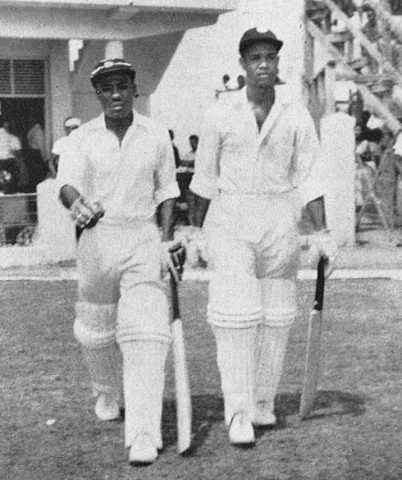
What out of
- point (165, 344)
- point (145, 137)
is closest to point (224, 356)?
point (165, 344)

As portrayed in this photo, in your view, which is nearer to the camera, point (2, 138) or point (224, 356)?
point (224, 356)

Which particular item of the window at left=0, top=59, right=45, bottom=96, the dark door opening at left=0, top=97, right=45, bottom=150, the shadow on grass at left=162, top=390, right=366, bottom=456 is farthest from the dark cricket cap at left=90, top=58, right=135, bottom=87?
the window at left=0, top=59, right=45, bottom=96

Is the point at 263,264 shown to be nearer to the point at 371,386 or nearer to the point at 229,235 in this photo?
the point at 229,235

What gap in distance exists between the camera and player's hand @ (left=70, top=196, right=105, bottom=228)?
181 inches

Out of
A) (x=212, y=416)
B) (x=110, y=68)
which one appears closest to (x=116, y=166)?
(x=110, y=68)

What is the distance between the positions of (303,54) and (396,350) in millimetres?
11755

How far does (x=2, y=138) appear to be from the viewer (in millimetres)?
15281

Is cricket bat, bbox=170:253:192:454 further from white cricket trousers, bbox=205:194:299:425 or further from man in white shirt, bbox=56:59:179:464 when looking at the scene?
white cricket trousers, bbox=205:194:299:425

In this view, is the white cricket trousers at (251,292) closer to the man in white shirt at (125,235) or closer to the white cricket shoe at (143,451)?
the man in white shirt at (125,235)

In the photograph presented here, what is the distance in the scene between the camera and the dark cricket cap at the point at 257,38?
4.79 metres

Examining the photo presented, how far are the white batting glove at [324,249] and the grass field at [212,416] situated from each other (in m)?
0.83

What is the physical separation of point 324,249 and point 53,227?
762cm

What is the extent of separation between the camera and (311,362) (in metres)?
5.06

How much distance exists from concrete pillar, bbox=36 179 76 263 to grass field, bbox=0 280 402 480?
382 centimetres
